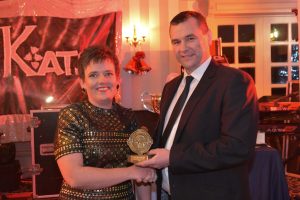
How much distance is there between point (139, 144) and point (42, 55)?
164 inches

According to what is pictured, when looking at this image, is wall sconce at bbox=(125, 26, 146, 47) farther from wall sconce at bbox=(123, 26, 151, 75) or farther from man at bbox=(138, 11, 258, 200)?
man at bbox=(138, 11, 258, 200)

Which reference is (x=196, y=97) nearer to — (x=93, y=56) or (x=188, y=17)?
(x=188, y=17)

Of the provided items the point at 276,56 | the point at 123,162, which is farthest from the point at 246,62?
the point at 123,162

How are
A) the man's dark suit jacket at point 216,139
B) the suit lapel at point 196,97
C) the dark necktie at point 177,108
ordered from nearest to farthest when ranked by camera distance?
the man's dark suit jacket at point 216,139 → the suit lapel at point 196,97 → the dark necktie at point 177,108

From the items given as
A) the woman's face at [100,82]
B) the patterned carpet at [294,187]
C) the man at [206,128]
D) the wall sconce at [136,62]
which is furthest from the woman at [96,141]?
the wall sconce at [136,62]

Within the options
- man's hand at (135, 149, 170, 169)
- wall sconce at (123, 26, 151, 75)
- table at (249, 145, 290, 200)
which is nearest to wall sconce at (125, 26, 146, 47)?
wall sconce at (123, 26, 151, 75)

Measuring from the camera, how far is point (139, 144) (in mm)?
1669

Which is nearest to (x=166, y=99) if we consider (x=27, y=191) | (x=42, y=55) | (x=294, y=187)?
(x=294, y=187)

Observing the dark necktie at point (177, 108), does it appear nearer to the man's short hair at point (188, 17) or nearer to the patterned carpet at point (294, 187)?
the man's short hair at point (188, 17)

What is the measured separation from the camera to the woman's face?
5.58ft

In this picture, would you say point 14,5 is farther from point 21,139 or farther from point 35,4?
point 21,139

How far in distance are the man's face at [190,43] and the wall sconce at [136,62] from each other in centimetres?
416

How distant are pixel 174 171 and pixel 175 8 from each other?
4.84 meters

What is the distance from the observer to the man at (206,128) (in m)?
1.53
